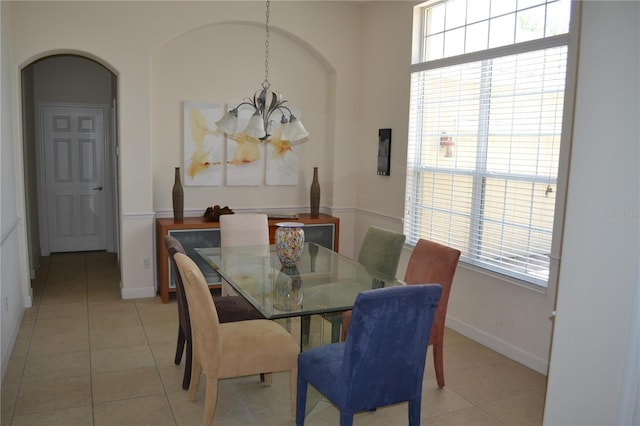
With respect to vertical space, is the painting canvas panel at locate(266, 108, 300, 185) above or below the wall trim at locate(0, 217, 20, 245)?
above

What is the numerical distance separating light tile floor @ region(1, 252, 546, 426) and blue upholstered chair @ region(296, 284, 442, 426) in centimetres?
60

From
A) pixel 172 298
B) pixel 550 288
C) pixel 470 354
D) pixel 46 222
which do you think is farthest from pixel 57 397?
pixel 46 222

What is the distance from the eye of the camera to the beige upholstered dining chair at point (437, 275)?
3283 millimetres

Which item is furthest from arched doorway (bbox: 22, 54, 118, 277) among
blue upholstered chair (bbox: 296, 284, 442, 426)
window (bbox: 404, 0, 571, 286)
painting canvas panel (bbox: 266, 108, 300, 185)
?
blue upholstered chair (bbox: 296, 284, 442, 426)

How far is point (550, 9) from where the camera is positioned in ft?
11.8

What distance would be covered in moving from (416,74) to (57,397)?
381 centimetres

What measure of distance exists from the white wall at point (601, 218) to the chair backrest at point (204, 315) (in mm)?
1712

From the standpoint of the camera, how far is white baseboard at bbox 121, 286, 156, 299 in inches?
202

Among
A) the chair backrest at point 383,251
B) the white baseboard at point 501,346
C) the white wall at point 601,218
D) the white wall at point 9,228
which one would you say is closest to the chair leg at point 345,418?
the white wall at point 601,218

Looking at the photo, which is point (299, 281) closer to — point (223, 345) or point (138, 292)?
point (223, 345)

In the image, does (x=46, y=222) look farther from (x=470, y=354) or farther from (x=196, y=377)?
(x=470, y=354)

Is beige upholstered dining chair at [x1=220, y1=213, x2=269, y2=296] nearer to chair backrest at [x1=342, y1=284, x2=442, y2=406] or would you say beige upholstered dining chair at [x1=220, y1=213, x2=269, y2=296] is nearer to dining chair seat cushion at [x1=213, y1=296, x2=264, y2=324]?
dining chair seat cushion at [x1=213, y1=296, x2=264, y2=324]

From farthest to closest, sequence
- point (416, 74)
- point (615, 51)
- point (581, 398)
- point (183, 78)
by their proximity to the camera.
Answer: point (183, 78) → point (416, 74) → point (581, 398) → point (615, 51)

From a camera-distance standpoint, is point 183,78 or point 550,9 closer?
point 550,9
